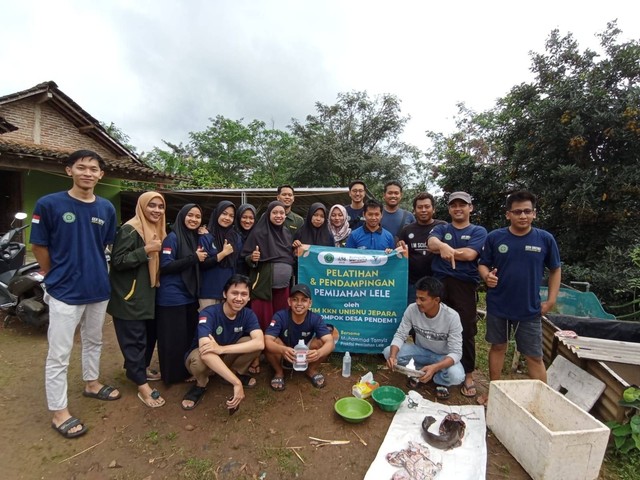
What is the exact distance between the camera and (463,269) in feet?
10.4

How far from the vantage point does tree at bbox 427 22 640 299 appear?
613cm

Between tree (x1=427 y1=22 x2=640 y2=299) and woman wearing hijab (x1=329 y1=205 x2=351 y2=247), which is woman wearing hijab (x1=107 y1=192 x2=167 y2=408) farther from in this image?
tree (x1=427 y1=22 x2=640 y2=299)

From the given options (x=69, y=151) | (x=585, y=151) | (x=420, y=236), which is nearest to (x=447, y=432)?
(x=420, y=236)

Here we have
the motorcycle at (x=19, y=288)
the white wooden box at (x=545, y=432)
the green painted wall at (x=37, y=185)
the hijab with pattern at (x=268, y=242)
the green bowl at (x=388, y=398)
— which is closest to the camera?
the white wooden box at (x=545, y=432)

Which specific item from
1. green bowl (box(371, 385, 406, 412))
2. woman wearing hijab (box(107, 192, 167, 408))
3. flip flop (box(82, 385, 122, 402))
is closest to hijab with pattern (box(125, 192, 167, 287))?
woman wearing hijab (box(107, 192, 167, 408))

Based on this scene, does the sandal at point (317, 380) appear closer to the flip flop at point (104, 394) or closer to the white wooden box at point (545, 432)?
the white wooden box at point (545, 432)

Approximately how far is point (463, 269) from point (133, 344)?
2977 mm

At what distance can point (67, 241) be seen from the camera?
248 centimetres

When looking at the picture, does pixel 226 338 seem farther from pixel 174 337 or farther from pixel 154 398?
pixel 154 398

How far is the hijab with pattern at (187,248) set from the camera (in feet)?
9.78

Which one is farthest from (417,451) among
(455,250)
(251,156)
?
(251,156)

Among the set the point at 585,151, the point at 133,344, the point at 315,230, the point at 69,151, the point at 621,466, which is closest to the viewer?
the point at 621,466

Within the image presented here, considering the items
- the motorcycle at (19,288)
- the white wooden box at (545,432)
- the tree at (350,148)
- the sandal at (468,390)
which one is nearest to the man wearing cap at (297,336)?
the sandal at (468,390)

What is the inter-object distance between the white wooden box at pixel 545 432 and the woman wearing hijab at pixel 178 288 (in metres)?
2.60
